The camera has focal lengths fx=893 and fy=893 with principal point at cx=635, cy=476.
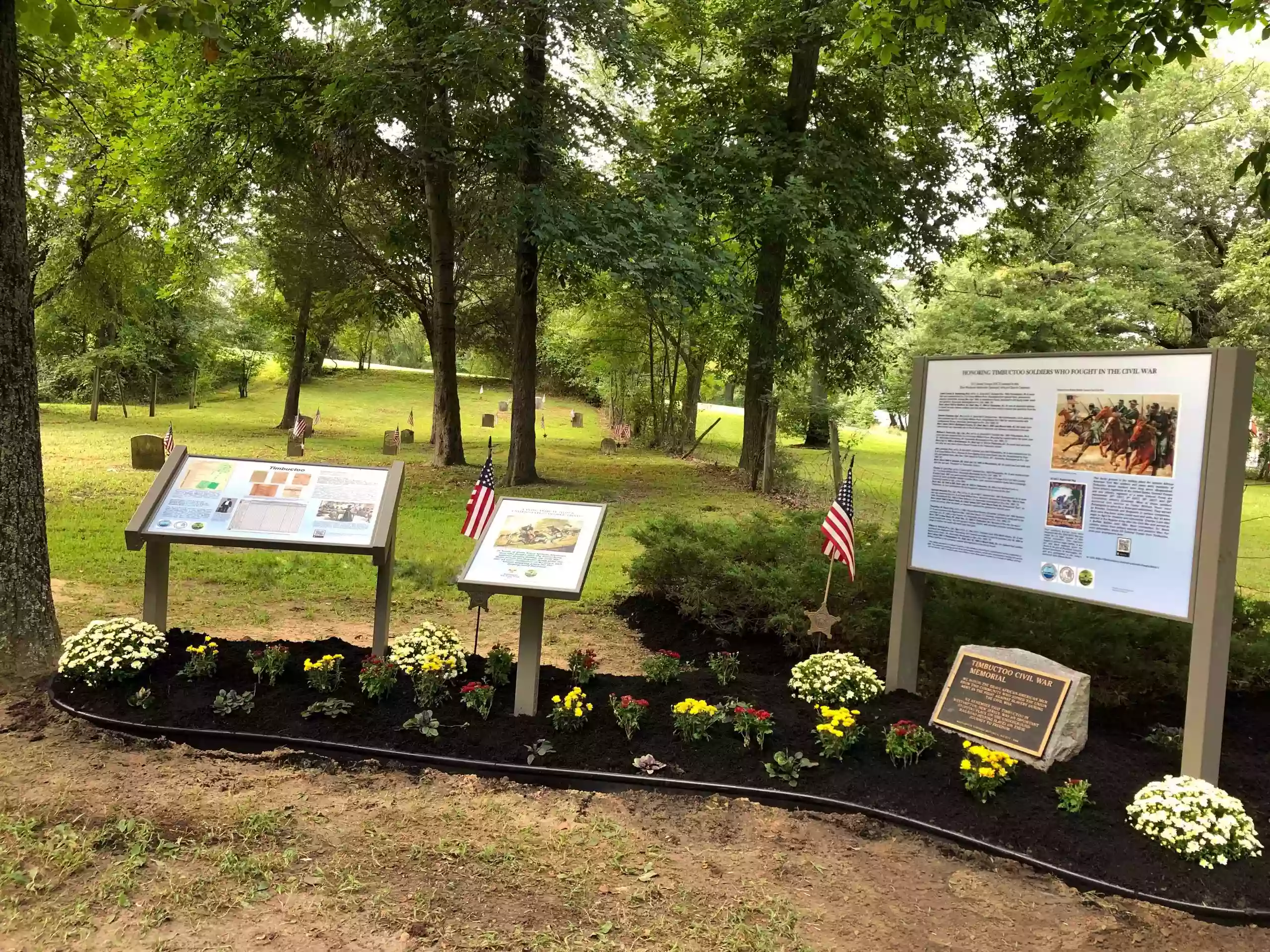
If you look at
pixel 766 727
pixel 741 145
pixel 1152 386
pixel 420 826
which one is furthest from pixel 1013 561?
pixel 741 145

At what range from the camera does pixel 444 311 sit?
1872 centimetres

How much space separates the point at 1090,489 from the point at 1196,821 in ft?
5.30

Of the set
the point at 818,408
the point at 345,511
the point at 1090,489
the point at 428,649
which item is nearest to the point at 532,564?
the point at 428,649

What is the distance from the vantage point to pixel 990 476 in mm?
5051

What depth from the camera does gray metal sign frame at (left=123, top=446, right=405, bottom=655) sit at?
17.3 feet

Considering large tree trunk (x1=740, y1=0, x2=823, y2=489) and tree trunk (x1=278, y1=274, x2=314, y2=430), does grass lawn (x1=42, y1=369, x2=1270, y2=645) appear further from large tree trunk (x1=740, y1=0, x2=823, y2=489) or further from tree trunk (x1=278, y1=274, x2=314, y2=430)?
large tree trunk (x1=740, y1=0, x2=823, y2=489)

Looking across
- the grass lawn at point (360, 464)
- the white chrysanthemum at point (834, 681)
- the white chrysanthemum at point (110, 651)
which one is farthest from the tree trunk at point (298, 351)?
the white chrysanthemum at point (834, 681)

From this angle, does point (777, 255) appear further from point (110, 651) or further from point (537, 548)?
point (110, 651)

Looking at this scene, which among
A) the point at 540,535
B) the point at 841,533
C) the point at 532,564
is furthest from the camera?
the point at 841,533

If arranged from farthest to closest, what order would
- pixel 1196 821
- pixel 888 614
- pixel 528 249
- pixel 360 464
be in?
pixel 360 464 < pixel 528 249 < pixel 888 614 < pixel 1196 821

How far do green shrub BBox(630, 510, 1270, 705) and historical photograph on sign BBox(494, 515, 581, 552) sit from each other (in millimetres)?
2077

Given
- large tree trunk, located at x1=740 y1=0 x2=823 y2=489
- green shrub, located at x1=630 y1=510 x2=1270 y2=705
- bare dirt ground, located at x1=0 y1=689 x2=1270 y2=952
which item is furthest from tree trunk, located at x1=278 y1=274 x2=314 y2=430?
bare dirt ground, located at x1=0 y1=689 x2=1270 y2=952

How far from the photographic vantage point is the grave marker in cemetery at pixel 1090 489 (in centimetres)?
414

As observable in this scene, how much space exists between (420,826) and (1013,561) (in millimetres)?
3340
